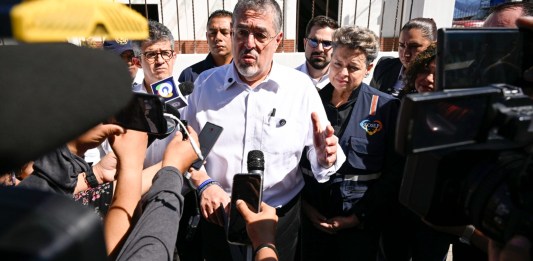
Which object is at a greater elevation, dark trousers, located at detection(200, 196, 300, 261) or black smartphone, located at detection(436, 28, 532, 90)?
black smartphone, located at detection(436, 28, 532, 90)

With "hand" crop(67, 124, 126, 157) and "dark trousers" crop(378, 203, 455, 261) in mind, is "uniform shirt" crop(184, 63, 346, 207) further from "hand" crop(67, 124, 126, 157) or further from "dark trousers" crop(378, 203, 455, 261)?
"hand" crop(67, 124, 126, 157)

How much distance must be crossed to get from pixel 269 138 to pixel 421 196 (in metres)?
1.07

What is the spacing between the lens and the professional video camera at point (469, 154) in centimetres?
91

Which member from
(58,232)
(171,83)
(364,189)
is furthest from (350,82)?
(58,232)

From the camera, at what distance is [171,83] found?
6.44ft

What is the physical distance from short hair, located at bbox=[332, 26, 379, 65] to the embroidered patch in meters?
0.42

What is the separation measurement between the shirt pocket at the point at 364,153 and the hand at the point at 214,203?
77 centimetres

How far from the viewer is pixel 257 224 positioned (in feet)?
4.63

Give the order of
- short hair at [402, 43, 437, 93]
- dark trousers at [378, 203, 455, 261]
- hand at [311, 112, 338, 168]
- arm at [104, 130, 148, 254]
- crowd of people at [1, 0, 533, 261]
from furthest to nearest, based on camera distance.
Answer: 1. dark trousers at [378, 203, 455, 261]
2. short hair at [402, 43, 437, 93]
3. crowd of people at [1, 0, 533, 261]
4. hand at [311, 112, 338, 168]
5. arm at [104, 130, 148, 254]

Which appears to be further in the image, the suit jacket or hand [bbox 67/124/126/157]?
the suit jacket

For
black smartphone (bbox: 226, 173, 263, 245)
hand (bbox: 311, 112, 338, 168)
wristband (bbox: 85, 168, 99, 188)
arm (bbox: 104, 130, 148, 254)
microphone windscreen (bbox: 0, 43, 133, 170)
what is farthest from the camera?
hand (bbox: 311, 112, 338, 168)

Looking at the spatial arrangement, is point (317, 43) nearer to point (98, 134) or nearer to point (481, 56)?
point (481, 56)

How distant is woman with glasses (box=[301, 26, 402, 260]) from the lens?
2.19 meters

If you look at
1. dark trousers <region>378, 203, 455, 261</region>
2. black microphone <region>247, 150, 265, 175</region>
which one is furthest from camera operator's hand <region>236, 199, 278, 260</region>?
dark trousers <region>378, 203, 455, 261</region>
